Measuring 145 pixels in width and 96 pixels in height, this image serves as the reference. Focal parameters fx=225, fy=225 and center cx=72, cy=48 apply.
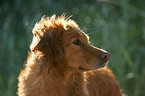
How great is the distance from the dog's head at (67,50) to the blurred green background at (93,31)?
3.44 m

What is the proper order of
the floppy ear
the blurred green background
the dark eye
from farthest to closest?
the blurred green background < the dark eye < the floppy ear

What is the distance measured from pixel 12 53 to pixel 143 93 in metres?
4.10

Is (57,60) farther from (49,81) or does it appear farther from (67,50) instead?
(49,81)

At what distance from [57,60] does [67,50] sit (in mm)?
180

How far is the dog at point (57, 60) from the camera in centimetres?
282

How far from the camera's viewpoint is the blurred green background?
260 inches

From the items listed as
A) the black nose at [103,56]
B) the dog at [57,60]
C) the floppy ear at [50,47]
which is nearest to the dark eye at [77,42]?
the dog at [57,60]

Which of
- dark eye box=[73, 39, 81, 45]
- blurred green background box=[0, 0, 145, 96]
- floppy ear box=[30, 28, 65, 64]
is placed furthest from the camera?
blurred green background box=[0, 0, 145, 96]

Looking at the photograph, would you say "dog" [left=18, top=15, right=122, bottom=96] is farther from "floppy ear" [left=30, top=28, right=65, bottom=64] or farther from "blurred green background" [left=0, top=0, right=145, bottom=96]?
"blurred green background" [left=0, top=0, right=145, bottom=96]

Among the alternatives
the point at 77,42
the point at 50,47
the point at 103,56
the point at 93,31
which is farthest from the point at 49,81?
the point at 93,31

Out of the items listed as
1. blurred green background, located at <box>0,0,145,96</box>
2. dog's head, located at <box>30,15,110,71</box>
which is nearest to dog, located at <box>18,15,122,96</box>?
dog's head, located at <box>30,15,110,71</box>

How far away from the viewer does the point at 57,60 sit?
9.35ft

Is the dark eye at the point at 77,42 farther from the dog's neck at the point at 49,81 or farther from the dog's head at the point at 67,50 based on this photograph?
the dog's neck at the point at 49,81

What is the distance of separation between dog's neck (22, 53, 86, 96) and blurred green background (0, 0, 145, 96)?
136 inches
